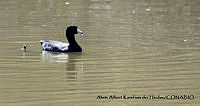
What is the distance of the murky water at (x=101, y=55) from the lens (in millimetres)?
13234

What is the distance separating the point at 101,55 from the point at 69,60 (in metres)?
0.73

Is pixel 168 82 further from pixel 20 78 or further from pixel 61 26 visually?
pixel 61 26

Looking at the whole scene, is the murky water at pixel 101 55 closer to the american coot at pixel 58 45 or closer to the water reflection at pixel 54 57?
the water reflection at pixel 54 57

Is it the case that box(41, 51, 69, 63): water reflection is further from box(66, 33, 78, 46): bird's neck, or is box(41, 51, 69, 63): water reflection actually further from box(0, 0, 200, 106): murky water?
box(66, 33, 78, 46): bird's neck

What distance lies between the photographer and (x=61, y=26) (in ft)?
74.7

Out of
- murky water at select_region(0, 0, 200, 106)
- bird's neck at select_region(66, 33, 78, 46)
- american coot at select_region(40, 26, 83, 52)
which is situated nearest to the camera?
murky water at select_region(0, 0, 200, 106)

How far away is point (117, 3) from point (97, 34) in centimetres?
897

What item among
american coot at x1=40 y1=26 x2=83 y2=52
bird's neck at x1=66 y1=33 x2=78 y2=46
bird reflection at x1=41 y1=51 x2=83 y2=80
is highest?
bird's neck at x1=66 y1=33 x2=78 y2=46

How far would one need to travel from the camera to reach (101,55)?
17406 mm

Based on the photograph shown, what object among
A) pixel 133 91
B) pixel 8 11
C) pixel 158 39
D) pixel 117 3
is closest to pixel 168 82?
pixel 133 91

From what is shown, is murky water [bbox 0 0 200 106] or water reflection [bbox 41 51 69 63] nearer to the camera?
murky water [bbox 0 0 200 106]

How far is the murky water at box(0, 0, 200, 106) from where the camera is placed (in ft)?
43.4

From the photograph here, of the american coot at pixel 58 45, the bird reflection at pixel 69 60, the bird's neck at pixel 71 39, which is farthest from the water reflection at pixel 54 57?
the bird's neck at pixel 71 39

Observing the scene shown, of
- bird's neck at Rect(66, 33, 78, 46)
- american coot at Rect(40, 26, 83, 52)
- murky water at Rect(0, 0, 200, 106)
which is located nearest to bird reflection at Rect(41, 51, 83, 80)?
murky water at Rect(0, 0, 200, 106)
